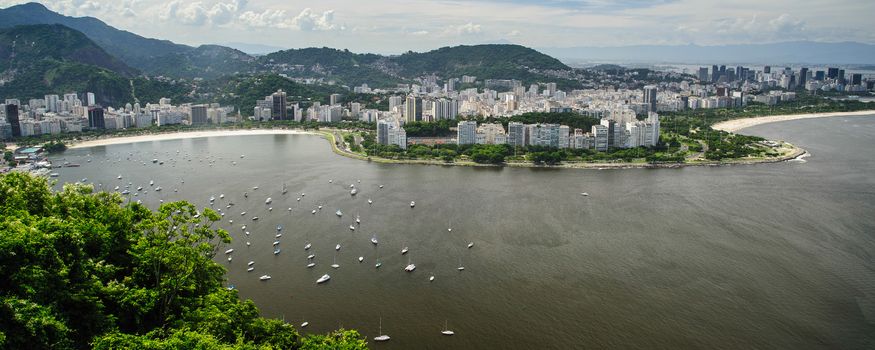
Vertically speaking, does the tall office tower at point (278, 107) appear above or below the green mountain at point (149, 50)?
below

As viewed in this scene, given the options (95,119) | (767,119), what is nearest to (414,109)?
(95,119)

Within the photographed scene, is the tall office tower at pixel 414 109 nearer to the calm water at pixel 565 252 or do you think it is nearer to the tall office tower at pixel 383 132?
the tall office tower at pixel 383 132

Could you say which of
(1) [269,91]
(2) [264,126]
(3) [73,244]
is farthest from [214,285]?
(1) [269,91]

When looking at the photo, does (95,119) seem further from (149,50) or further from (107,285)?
(149,50)

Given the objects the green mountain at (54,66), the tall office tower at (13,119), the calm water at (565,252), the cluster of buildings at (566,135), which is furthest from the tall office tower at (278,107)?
the calm water at (565,252)

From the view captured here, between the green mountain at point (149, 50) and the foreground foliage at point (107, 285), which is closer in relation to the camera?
the foreground foliage at point (107, 285)

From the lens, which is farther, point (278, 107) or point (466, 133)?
point (278, 107)
